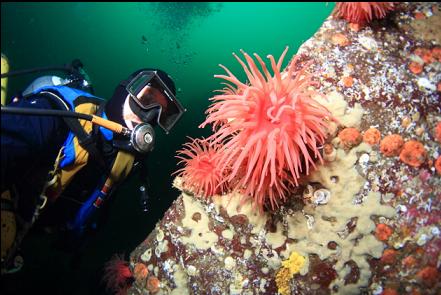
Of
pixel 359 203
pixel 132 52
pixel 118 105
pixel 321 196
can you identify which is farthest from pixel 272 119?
pixel 132 52

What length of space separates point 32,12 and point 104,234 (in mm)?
38501

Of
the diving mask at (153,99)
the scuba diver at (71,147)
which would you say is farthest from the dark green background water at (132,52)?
the diving mask at (153,99)

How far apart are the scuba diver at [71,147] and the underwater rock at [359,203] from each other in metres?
1.06

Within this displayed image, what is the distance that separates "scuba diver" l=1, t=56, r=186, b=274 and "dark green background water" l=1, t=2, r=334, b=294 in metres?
0.63

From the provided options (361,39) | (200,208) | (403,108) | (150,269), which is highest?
(361,39)

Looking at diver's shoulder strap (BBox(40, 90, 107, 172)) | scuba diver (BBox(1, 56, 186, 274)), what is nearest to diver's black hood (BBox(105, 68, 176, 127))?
scuba diver (BBox(1, 56, 186, 274))

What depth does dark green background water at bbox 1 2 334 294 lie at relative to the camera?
7.39m

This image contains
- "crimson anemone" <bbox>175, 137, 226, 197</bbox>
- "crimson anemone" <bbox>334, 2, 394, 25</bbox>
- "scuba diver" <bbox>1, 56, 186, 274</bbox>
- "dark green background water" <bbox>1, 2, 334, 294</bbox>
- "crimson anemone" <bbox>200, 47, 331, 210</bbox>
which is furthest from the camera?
"dark green background water" <bbox>1, 2, 334, 294</bbox>

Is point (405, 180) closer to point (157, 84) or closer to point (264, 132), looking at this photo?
point (264, 132)

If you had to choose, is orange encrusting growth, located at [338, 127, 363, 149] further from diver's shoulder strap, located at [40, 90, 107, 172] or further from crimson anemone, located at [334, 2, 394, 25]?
diver's shoulder strap, located at [40, 90, 107, 172]

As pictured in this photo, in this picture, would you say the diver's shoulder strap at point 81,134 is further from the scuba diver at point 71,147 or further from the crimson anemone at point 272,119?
the crimson anemone at point 272,119

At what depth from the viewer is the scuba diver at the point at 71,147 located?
7.52 ft

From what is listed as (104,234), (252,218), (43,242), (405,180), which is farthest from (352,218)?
(43,242)

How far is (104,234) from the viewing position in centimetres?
803
